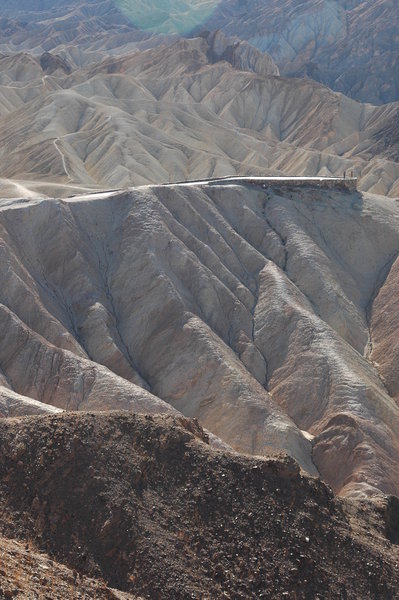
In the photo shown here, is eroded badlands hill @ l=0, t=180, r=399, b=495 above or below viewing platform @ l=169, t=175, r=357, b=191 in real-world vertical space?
below

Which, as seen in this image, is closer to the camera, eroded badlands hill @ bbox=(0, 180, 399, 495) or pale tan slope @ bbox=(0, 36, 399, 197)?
eroded badlands hill @ bbox=(0, 180, 399, 495)

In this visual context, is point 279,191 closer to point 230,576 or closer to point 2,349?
point 2,349

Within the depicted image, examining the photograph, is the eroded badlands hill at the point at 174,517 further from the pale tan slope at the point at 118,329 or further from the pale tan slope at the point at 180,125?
the pale tan slope at the point at 180,125

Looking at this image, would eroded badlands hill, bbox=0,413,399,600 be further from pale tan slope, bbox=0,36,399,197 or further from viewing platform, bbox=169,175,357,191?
pale tan slope, bbox=0,36,399,197

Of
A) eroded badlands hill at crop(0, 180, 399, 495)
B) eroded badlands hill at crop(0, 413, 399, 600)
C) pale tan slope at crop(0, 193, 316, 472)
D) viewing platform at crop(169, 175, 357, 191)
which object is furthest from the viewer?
viewing platform at crop(169, 175, 357, 191)

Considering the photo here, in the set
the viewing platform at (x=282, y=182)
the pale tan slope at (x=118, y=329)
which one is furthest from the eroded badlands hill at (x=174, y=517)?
the viewing platform at (x=282, y=182)

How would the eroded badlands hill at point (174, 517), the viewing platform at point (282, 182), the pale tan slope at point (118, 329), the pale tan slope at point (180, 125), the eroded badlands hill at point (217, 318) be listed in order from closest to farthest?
the eroded badlands hill at point (174, 517) < the pale tan slope at point (118, 329) < the eroded badlands hill at point (217, 318) < the viewing platform at point (282, 182) < the pale tan slope at point (180, 125)

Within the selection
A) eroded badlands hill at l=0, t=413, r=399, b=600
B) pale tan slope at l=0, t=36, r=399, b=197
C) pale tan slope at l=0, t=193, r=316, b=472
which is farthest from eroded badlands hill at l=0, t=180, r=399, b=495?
pale tan slope at l=0, t=36, r=399, b=197
